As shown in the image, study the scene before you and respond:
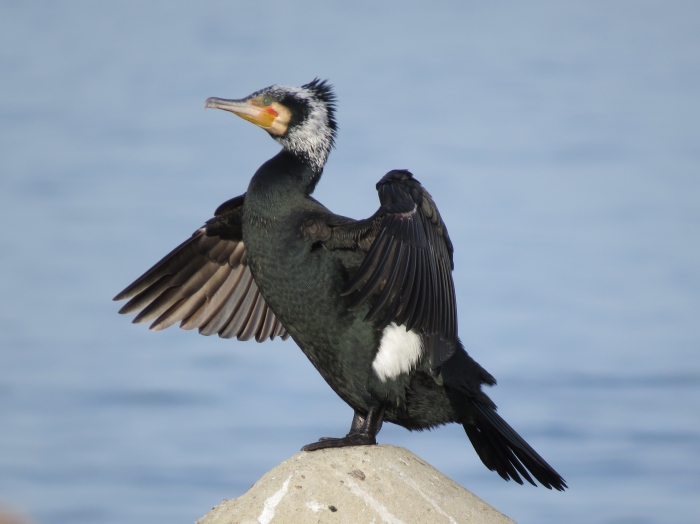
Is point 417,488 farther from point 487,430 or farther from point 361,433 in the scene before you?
point 487,430

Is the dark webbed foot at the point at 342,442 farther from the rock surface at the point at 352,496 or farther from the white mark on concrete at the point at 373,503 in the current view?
the white mark on concrete at the point at 373,503

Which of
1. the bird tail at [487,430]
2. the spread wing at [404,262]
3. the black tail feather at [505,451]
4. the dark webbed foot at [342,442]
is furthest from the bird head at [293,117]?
the black tail feather at [505,451]

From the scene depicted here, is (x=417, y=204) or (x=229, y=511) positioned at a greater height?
(x=417, y=204)

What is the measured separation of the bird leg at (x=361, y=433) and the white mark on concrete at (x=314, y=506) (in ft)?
1.47

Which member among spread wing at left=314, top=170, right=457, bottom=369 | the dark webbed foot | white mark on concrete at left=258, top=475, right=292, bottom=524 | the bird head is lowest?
white mark on concrete at left=258, top=475, right=292, bottom=524

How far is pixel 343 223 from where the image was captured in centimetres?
500

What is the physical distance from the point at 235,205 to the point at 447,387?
1.69m

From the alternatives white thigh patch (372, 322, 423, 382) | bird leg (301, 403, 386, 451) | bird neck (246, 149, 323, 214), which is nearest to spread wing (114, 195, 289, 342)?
bird neck (246, 149, 323, 214)

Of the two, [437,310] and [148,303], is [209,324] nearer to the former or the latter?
[148,303]

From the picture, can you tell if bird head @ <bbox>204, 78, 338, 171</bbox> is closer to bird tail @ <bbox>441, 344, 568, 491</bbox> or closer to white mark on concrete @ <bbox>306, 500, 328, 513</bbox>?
bird tail @ <bbox>441, 344, 568, 491</bbox>

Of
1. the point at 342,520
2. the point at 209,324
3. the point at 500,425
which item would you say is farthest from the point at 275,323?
the point at 342,520

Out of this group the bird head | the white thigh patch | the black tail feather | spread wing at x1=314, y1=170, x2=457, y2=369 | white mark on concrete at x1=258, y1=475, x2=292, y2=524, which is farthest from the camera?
the bird head

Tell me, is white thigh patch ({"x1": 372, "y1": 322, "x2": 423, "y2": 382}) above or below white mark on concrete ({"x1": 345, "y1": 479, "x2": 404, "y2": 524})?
above

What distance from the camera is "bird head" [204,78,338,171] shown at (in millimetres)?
5406
